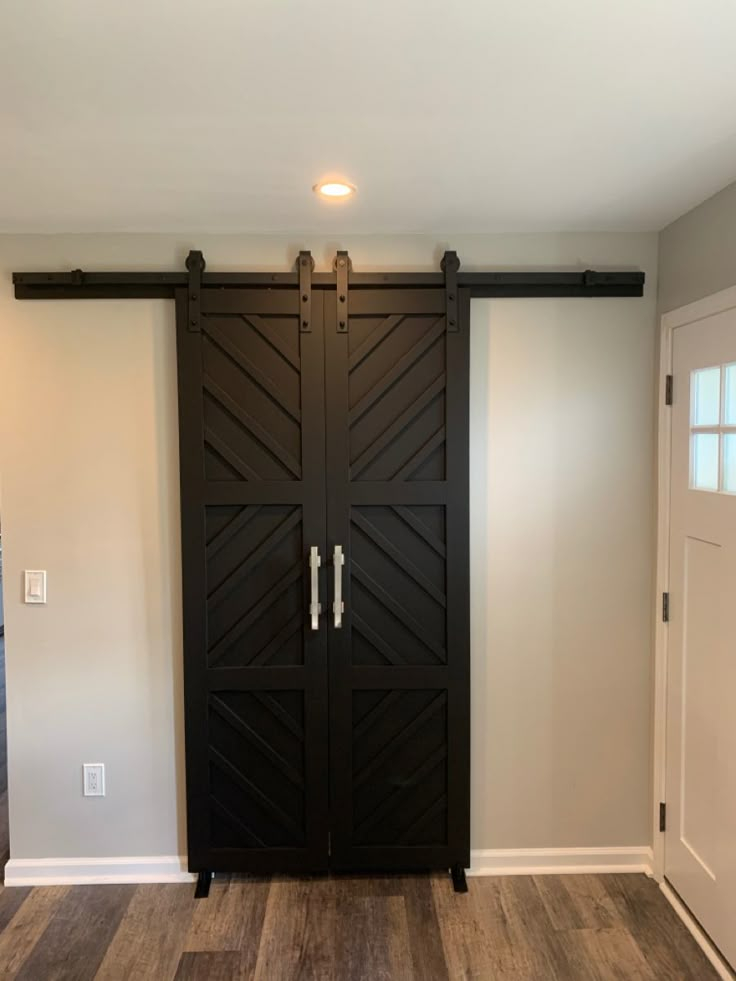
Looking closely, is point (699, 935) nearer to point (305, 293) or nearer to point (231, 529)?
point (231, 529)

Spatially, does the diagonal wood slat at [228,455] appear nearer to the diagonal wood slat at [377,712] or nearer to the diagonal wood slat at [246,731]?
the diagonal wood slat at [246,731]

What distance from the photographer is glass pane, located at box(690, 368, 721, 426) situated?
2.16 metres

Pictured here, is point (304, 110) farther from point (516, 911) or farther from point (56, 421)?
point (516, 911)

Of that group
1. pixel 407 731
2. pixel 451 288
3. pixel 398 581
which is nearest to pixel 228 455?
pixel 398 581

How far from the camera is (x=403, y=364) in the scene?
2.44m

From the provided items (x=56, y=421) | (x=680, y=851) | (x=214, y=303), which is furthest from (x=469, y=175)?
(x=680, y=851)

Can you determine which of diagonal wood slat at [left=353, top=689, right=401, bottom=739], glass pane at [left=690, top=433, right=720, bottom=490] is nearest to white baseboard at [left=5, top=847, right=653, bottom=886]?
diagonal wood slat at [left=353, top=689, right=401, bottom=739]

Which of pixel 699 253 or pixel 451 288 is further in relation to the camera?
pixel 451 288

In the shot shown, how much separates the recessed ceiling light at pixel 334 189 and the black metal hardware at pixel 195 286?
56 cm

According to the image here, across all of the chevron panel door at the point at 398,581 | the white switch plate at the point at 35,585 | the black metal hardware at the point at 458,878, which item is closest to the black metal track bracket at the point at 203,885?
the chevron panel door at the point at 398,581

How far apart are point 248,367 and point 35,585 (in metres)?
1.15

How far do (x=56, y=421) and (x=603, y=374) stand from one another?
205 cm

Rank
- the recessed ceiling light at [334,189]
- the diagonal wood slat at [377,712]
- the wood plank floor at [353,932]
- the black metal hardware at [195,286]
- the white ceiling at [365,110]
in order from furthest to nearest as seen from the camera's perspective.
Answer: the diagonal wood slat at [377,712] → the black metal hardware at [195,286] → the wood plank floor at [353,932] → the recessed ceiling light at [334,189] → the white ceiling at [365,110]

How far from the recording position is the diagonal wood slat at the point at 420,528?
2.47m
